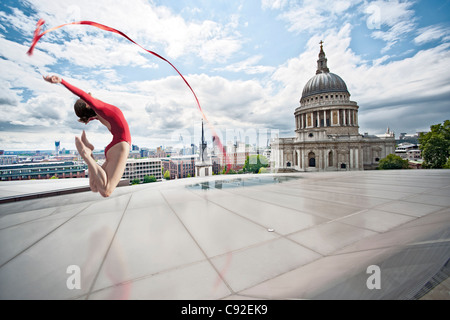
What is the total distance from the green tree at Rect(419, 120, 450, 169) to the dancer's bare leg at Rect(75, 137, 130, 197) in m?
49.4

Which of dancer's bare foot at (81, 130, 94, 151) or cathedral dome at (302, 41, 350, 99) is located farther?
cathedral dome at (302, 41, 350, 99)

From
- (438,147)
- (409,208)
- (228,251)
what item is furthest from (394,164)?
(228,251)

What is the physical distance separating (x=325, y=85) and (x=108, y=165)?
63.8 m

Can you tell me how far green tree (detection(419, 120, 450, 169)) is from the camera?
31.9m

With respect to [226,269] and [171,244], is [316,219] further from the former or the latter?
[171,244]

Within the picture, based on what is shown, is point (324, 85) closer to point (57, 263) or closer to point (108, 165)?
point (108, 165)

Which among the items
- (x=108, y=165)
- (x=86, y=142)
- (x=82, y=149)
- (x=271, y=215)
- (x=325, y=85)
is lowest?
(x=271, y=215)

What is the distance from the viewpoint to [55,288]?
182 centimetres

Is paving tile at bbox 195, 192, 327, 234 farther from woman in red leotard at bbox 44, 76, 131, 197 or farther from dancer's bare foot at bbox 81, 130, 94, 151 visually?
dancer's bare foot at bbox 81, 130, 94, 151

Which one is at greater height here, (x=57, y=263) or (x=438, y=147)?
(x=438, y=147)

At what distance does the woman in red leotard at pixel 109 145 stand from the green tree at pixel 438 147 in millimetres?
49376

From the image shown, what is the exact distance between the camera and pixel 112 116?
119 inches

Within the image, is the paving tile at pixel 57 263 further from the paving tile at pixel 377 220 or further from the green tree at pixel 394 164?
the green tree at pixel 394 164

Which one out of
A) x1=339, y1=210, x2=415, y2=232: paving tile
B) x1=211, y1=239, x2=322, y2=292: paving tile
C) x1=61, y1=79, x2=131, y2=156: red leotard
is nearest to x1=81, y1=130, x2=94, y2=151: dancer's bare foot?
x1=61, y1=79, x2=131, y2=156: red leotard
